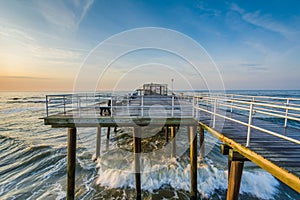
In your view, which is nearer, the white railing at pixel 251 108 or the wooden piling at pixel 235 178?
the white railing at pixel 251 108

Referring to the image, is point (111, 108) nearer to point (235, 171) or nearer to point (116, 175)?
point (116, 175)

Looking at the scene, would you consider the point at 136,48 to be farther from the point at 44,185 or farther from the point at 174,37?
the point at 44,185

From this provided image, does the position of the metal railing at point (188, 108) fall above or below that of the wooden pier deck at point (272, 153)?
above

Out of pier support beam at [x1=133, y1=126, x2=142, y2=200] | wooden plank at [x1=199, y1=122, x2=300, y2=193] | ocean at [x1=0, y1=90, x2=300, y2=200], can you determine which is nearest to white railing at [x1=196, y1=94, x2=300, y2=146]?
wooden plank at [x1=199, y1=122, x2=300, y2=193]

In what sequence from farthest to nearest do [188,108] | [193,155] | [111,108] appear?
1. [188,108]
2. [193,155]
3. [111,108]

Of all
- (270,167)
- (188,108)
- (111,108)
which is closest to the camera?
(270,167)

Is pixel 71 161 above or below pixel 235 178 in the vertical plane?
below

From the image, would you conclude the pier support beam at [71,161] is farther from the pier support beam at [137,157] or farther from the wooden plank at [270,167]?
the wooden plank at [270,167]

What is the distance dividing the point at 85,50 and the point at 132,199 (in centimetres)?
1285

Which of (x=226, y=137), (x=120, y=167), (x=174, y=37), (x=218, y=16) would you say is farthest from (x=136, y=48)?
(x=226, y=137)

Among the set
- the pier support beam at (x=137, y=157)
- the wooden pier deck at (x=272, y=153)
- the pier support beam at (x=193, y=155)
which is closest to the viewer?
the wooden pier deck at (x=272, y=153)

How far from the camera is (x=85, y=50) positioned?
48.5 feet

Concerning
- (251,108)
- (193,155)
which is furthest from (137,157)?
(251,108)

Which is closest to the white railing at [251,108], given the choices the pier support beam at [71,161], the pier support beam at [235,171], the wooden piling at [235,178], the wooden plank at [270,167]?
the wooden plank at [270,167]
